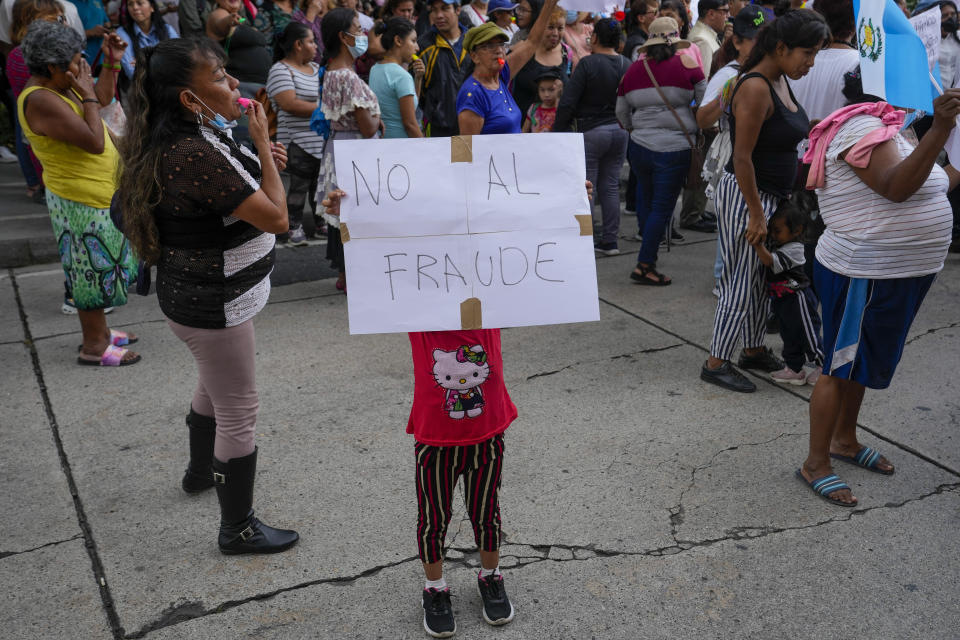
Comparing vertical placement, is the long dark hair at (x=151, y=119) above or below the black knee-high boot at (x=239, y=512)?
above

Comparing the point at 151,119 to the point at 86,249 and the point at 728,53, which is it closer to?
the point at 86,249

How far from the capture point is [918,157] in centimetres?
266

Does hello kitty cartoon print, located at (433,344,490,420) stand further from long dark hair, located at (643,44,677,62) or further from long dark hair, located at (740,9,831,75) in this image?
long dark hair, located at (643,44,677,62)

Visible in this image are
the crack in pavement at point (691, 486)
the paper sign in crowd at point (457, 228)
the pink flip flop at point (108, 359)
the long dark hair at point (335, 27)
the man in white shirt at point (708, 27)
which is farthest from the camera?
the man in white shirt at point (708, 27)

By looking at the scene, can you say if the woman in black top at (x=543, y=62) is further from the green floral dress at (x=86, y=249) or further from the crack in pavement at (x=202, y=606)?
the crack in pavement at (x=202, y=606)

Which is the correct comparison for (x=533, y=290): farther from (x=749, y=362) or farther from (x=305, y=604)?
(x=749, y=362)

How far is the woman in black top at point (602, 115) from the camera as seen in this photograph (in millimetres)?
6137

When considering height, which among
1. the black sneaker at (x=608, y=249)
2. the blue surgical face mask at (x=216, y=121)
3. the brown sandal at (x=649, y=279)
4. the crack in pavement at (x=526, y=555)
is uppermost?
the blue surgical face mask at (x=216, y=121)

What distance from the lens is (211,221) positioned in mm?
2531

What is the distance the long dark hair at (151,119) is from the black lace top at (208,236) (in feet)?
0.14

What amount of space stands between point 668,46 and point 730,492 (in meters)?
3.51

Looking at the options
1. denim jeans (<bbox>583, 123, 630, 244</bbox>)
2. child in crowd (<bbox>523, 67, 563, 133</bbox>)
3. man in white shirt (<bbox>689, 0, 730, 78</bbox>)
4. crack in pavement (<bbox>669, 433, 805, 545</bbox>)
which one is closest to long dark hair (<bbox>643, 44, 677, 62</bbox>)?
denim jeans (<bbox>583, 123, 630, 244</bbox>)

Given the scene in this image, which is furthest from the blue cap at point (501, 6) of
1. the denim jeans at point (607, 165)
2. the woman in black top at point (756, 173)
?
the woman in black top at point (756, 173)

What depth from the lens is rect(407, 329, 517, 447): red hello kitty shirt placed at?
88.2 inches
